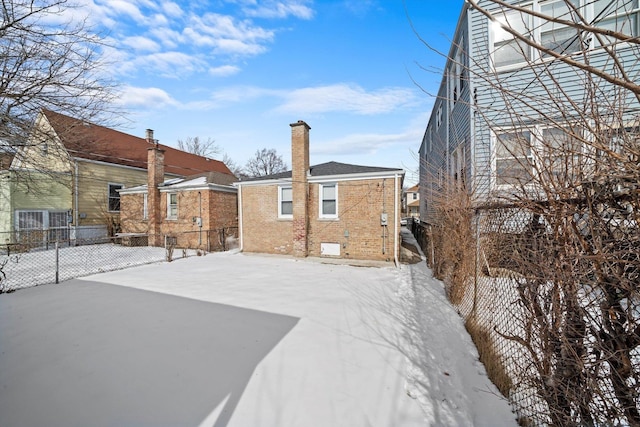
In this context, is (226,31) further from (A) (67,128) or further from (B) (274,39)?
(A) (67,128)

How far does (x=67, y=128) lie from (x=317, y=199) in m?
7.76

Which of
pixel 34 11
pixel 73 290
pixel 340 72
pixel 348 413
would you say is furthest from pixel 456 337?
pixel 34 11

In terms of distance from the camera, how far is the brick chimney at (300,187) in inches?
445

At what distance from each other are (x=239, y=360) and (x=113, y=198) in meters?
18.9

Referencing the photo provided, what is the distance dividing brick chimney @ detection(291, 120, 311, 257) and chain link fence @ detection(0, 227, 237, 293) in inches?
183

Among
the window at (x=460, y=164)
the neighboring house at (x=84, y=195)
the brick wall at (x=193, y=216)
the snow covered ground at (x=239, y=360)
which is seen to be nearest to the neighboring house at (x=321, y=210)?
the window at (x=460, y=164)

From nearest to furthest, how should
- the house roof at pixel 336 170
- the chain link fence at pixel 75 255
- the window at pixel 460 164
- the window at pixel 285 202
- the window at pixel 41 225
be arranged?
the window at pixel 460 164 < the chain link fence at pixel 75 255 < the house roof at pixel 336 170 < the window at pixel 285 202 < the window at pixel 41 225

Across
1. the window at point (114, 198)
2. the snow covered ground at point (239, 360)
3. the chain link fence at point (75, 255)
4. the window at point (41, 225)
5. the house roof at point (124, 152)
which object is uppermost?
the house roof at point (124, 152)

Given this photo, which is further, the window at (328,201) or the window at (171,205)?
the window at (171,205)

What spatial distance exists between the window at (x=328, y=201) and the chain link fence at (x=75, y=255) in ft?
19.4

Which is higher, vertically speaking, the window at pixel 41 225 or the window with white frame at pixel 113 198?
the window with white frame at pixel 113 198

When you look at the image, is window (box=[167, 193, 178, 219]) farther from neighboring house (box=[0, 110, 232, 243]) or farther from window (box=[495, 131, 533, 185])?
window (box=[495, 131, 533, 185])

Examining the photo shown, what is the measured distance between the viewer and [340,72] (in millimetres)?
8297

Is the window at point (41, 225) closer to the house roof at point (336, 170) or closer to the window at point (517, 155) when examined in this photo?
the house roof at point (336, 170)
